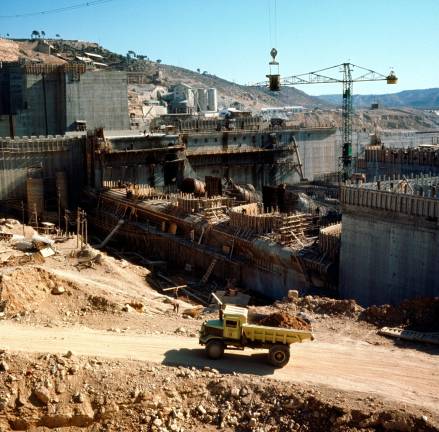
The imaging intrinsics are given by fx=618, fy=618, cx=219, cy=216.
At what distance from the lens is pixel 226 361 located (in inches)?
826

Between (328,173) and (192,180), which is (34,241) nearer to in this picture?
(192,180)

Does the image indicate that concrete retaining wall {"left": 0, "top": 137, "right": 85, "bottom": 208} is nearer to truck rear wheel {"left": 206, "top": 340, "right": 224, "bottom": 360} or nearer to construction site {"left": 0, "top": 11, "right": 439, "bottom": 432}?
construction site {"left": 0, "top": 11, "right": 439, "bottom": 432}

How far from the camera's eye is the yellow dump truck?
20031 mm

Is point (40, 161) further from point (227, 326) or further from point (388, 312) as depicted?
point (227, 326)

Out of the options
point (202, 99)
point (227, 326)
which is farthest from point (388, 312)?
point (202, 99)

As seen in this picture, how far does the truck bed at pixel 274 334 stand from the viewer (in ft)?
65.4

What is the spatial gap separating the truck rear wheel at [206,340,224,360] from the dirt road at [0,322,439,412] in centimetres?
24

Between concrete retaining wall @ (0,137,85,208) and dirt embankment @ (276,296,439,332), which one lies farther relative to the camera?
concrete retaining wall @ (0,137,85,208)

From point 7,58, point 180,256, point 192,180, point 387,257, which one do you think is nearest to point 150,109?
point 7,58

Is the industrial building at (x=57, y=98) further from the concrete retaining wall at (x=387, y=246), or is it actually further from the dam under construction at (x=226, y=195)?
the concrete retaining wall at (x=387, y=246)

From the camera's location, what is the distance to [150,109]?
97.1 metres

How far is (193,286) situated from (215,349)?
17672mm

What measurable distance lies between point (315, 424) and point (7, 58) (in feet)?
338

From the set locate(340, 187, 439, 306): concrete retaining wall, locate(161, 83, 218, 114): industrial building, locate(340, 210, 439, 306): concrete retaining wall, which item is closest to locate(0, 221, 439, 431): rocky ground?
locate(340, 210, 439, 306): concrete retaining wall
